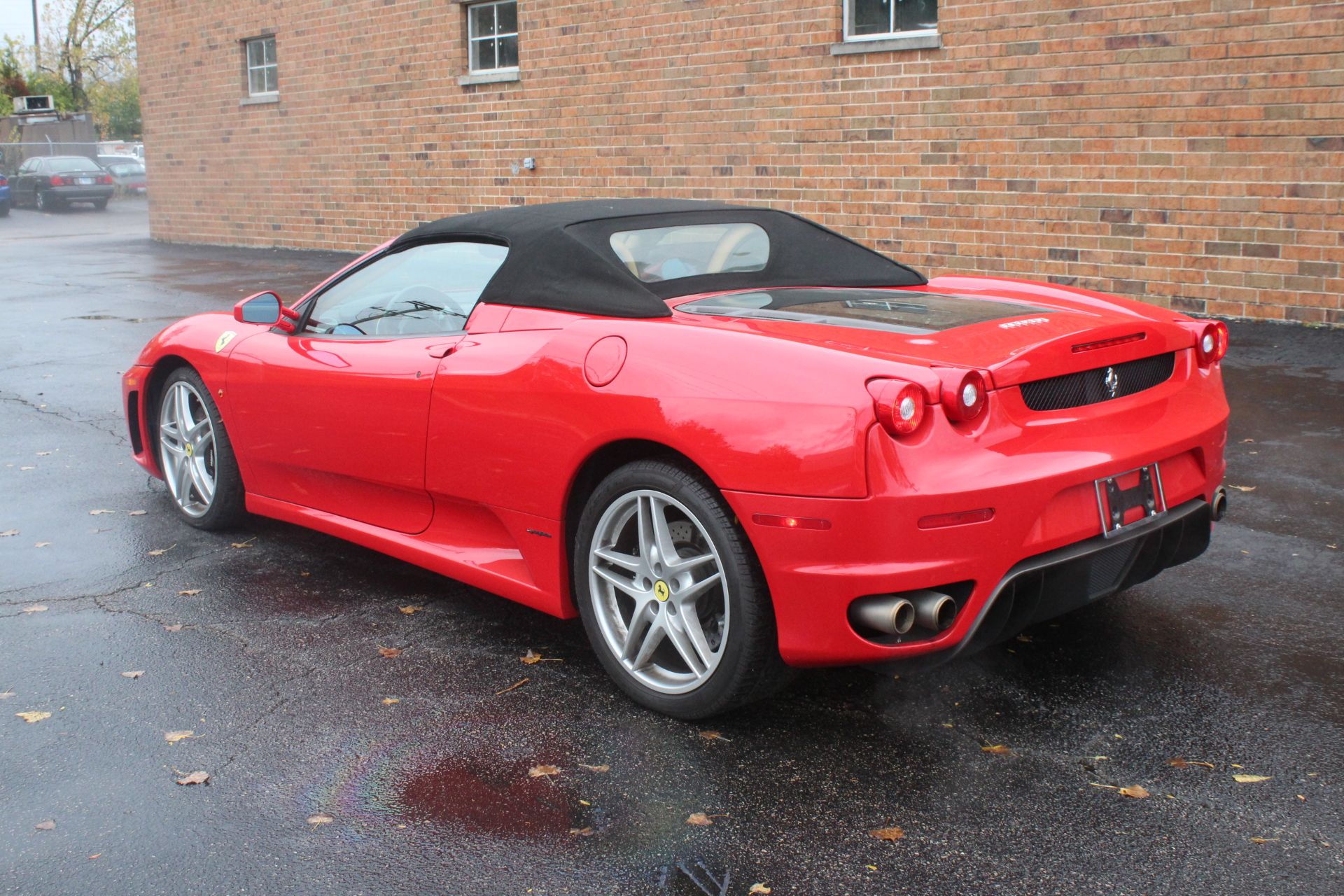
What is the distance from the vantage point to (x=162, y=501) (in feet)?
19.6

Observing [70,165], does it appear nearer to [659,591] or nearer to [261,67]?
[261,67]

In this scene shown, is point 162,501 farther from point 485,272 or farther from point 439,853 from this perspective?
point 439,853

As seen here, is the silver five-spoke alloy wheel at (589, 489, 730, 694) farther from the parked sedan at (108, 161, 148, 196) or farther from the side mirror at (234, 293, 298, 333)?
the parked sedan at (108, 161, 148, 196)

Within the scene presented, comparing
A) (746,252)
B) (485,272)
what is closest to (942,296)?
(746,252)

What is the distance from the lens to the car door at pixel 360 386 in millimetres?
4234

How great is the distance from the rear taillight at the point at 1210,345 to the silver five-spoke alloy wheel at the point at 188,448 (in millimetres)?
3707

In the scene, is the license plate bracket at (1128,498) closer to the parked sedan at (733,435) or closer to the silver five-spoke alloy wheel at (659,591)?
the parked sedan at (733,435)

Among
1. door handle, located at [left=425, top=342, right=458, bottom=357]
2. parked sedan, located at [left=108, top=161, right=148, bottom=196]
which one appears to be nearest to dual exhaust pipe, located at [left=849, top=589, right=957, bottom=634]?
door handle, located at [left=425, top=342, right=458, bottom=357]

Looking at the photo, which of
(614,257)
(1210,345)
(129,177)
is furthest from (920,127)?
(129,177)

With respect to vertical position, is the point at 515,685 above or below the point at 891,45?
below

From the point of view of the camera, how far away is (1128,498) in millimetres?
3365

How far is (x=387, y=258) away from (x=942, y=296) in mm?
1984

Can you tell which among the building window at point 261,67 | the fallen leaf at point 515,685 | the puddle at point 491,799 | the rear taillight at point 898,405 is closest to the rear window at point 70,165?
the building window at point 261,67

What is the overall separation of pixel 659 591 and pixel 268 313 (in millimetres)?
2306
